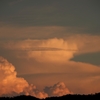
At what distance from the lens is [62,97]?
81.9 meters

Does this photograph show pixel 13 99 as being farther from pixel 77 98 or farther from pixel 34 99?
pixel 77 98

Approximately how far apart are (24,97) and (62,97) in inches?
319

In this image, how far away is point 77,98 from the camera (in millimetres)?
80625

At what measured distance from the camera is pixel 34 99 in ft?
265

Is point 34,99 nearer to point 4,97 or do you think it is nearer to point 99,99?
point 4,97

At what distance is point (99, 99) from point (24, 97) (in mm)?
15806

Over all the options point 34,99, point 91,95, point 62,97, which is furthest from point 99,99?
point 34,99

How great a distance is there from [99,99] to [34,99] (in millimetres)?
13584

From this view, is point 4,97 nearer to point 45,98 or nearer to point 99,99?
point 45,98

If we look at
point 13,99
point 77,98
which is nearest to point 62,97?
point 77,98

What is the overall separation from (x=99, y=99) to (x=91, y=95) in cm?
291

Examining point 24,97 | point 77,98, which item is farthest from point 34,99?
point 77,98

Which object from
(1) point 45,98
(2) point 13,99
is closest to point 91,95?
(1) point 45,98

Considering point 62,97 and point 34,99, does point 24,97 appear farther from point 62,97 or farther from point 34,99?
point 62,97
